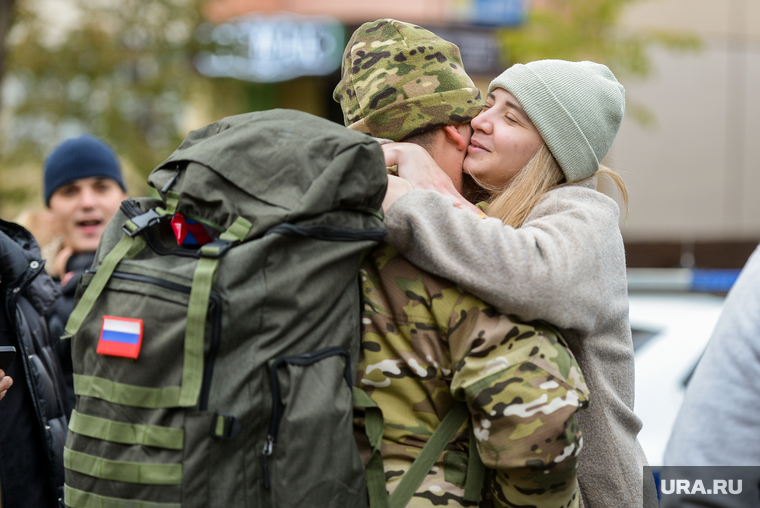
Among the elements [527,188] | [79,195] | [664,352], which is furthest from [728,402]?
[79,195]

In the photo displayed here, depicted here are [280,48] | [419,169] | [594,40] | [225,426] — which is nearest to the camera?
[225,426]

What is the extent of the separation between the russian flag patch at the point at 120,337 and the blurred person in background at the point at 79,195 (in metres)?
2.04

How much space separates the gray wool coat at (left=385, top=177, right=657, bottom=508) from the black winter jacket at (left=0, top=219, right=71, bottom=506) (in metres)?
1.39

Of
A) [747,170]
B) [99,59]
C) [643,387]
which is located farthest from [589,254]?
[747,170]

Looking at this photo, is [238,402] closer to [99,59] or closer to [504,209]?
[504,209]

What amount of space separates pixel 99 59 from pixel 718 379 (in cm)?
1085

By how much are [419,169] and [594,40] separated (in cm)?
960

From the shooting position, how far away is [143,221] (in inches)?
61.1

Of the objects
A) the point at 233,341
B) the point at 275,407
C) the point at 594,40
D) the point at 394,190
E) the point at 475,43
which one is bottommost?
the point at 475,43

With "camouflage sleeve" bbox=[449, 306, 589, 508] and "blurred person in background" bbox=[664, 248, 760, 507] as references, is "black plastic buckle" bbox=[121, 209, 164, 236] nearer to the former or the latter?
"camouflage sleeve" bbox=[449, 306, 589, 508]

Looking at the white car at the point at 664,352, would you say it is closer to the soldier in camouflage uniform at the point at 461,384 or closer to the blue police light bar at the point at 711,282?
the blue police light bar at the point at 711,282

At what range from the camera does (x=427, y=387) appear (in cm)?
165

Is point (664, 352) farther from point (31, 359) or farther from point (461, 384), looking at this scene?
point (31, 359)

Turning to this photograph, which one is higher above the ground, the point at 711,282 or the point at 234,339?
the point at 234,339
